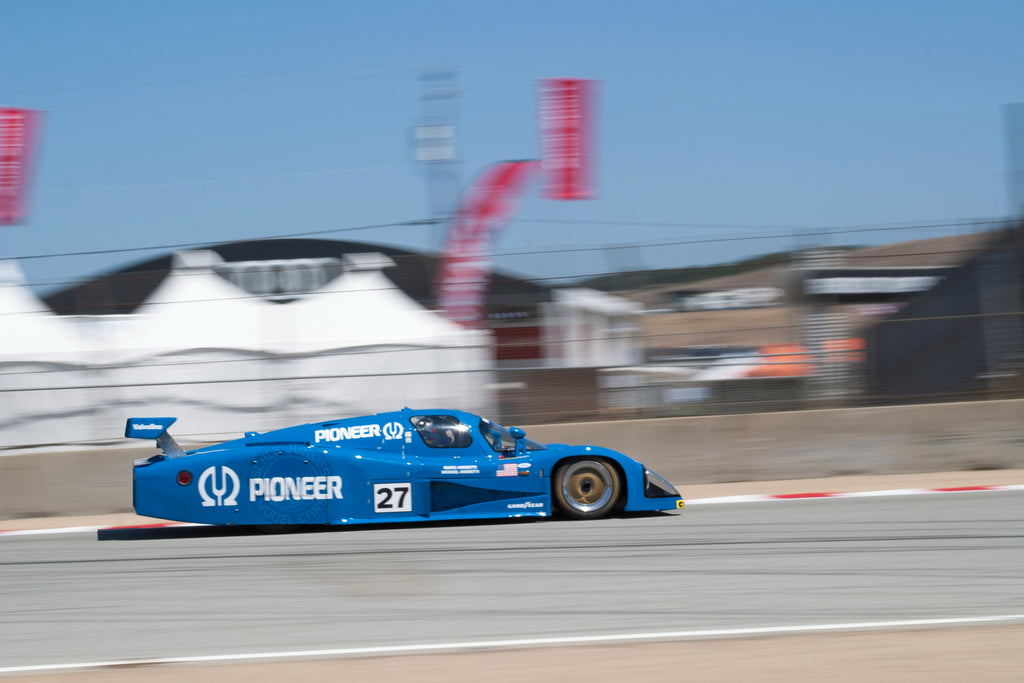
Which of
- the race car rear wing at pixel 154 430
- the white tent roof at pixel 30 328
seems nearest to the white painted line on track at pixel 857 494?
the race car rear wing at pixel 154 430

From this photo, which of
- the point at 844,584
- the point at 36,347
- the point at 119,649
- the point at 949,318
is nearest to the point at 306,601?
the point at 119,649

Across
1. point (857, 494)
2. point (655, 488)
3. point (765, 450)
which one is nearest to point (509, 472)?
point (655, 488)

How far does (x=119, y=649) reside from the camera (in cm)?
492

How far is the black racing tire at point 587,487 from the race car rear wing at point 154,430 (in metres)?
3.55

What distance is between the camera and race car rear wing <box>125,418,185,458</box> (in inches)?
348

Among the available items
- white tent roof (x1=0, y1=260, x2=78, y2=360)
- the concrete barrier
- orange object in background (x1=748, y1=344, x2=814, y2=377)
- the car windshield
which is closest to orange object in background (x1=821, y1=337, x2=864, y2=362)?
orange object in background (x1=748, y1=344, x2=814, y2=377)

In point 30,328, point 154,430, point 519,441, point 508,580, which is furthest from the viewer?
point 30,328

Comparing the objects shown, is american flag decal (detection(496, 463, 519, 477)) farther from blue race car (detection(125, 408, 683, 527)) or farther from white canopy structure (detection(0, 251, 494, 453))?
white canopy structure (detection(0, 251, 494, 453))

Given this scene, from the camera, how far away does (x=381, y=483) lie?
28.1 feet

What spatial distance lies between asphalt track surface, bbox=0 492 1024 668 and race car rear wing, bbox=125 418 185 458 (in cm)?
83

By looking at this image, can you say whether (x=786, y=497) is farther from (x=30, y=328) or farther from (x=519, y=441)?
(x=30, y=328)

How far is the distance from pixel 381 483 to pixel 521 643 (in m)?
4.06

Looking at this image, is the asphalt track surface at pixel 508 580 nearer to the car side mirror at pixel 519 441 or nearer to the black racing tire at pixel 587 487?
the black racing tire at pixel 587 487

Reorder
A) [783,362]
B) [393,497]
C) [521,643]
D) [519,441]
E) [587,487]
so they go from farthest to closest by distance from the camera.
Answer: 1. [783,362]
2. [519,441]
3. [587,487]
4. [393,497]
5. [521,643]
